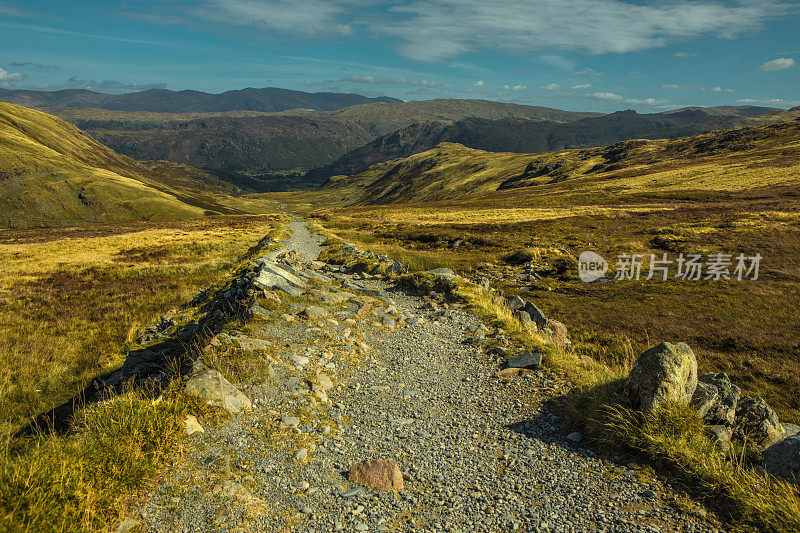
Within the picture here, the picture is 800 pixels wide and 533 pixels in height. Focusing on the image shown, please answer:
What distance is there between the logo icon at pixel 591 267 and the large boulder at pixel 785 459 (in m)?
29.5

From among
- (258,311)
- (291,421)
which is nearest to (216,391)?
(291,421)

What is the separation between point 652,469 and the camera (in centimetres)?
652

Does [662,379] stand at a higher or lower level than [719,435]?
higher

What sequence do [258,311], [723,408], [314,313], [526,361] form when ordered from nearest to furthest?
[723,408] < [526,361] < [258,311] < [314,313]

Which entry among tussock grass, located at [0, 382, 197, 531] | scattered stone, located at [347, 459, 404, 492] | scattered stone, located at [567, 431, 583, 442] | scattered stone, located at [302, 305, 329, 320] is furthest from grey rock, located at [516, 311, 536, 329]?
tussock grass, located at [0, 382, 197, 531]

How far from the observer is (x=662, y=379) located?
7367 mm

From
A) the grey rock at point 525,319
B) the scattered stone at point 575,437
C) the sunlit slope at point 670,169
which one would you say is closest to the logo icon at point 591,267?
the grey rock at point 525,319

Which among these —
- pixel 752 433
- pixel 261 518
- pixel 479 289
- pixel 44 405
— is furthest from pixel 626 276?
pixel 44 405

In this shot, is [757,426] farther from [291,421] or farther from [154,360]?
[154,360]

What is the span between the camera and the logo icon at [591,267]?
35.2m

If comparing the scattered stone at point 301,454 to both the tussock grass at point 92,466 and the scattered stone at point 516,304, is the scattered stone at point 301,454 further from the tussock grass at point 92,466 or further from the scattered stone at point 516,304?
the scattered stone at point 516,304

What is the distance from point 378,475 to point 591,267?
3764 centimetres

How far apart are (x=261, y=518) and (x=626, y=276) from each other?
124 feet

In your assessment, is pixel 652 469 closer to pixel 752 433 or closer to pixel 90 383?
pixel 752 433
